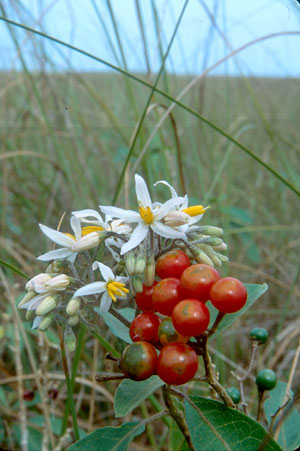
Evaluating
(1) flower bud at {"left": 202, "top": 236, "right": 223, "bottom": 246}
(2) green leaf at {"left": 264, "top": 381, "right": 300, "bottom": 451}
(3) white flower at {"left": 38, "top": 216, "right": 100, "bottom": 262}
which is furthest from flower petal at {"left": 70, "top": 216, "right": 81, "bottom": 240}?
(2) green leaf at {"left": 264, "top": 381, "right": 300, "bottom": 451}

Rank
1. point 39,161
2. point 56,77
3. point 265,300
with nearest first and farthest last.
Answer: point 265,300, point 39,161, point 56,77

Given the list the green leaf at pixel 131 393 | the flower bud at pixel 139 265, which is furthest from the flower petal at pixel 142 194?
the green leaf at pixel 131 393

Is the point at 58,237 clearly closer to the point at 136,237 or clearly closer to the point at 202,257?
the point at 136,237

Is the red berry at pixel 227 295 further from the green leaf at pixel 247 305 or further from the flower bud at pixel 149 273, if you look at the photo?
the green leaf at pixel 247 305

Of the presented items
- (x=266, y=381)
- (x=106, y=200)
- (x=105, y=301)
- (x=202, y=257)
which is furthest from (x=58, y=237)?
(x=106, y=200)

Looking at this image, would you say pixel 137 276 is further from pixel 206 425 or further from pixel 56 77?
pixel 56 77

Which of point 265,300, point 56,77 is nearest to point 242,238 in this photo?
point 265,300

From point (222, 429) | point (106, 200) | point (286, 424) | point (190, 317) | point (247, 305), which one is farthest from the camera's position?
point (106, 200)
